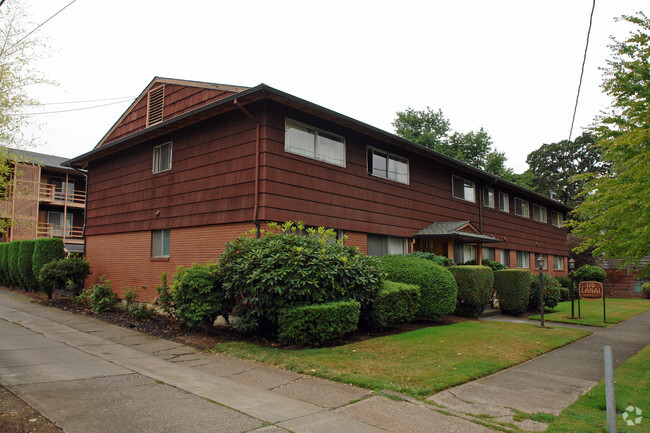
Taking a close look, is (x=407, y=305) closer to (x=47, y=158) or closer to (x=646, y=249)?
(x=646, y=249)

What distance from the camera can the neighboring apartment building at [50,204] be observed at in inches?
1144

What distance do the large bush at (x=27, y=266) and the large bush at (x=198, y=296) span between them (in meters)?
11.8

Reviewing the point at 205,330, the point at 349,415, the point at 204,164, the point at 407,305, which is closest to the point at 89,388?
the point at 349,415

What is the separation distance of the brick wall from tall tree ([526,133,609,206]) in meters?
47.2

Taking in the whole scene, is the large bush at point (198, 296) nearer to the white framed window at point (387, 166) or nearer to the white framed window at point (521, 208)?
the white framed window at point (387, 166)

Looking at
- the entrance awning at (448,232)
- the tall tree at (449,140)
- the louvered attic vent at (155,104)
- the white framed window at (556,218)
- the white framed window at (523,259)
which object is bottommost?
the white framed window at (523,259)

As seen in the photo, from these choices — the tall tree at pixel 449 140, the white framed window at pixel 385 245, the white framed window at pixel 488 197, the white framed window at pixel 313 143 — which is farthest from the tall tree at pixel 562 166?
the white framed window at pixel 313 143

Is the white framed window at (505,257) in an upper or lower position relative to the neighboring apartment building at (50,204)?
lower

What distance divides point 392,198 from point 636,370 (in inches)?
359

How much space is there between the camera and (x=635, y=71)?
29.3 feet

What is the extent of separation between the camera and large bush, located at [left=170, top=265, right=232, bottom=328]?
383 inches

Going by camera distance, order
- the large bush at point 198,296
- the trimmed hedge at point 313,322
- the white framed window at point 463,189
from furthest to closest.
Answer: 1. the white framed window at point 463,189
2. the large bush at point 198,296
3. the trimmed hedge at point 313,322

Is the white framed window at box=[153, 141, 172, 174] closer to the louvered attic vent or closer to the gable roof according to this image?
the gable roof

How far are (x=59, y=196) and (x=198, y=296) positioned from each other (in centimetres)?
2842
